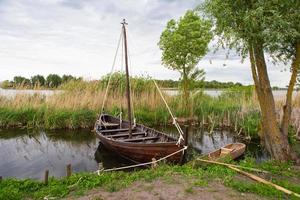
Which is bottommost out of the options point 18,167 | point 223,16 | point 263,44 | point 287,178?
point 18,167

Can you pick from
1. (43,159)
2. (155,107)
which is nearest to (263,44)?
(43,159)

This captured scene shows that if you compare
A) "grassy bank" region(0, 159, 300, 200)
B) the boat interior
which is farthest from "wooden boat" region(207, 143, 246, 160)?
"grassy bank" region(0, 159, 300, 200)

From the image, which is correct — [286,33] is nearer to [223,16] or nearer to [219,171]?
[223,16]

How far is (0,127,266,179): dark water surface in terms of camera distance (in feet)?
31.7

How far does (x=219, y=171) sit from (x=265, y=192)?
1407 millimetres

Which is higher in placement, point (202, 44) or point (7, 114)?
point (202, 44)

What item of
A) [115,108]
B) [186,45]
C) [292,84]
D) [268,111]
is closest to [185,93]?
[186,45]

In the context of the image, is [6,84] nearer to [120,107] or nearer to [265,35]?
[120,107]

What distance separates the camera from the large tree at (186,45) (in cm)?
1942

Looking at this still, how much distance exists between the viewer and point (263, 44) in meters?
7.25

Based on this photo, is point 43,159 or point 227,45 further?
point 43,159

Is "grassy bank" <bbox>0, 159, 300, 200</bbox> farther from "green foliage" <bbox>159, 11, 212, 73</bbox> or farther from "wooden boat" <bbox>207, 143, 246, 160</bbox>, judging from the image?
"green foliage" <bbox>159, 11, 212, 73</bbox>

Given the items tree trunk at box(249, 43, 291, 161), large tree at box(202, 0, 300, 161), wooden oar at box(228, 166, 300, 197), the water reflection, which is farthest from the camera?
the water reflection

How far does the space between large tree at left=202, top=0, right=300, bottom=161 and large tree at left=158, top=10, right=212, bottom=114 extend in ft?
36.4
